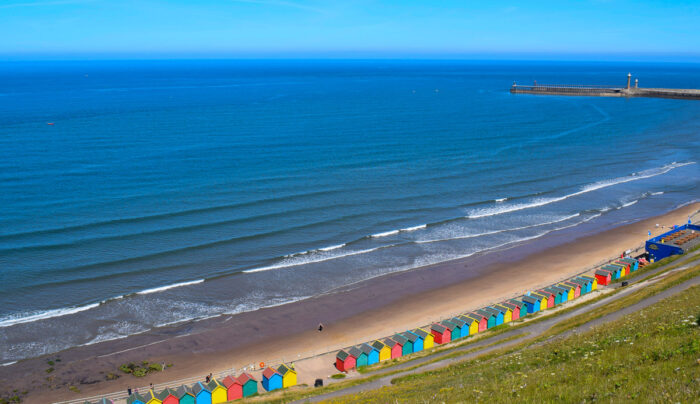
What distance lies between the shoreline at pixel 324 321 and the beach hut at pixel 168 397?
434cm

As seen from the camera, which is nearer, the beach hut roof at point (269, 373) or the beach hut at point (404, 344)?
the beach hut roof at point (269, 373)

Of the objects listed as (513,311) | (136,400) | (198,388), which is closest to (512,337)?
(513,311)

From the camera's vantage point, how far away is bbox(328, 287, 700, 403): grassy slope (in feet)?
48.7

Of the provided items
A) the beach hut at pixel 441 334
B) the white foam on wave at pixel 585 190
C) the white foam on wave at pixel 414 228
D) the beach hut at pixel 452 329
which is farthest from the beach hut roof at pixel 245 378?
the white foam on wave at pixel 585 190

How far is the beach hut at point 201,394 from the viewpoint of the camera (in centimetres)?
2795

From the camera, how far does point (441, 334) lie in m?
34.0

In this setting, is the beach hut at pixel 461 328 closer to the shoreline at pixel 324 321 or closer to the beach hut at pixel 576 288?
the shoreline at pixel 324 321

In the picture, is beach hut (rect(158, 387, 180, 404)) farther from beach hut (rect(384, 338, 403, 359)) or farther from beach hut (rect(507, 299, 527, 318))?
beach hut (rect(507, 299, 527, 318))

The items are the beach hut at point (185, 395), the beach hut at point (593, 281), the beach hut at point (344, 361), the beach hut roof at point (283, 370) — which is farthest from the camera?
the beach hut at point (593, 281)

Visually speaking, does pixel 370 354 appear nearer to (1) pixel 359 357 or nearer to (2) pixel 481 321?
(1) pixel 359 357

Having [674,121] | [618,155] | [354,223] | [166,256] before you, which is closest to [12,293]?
[166,256]

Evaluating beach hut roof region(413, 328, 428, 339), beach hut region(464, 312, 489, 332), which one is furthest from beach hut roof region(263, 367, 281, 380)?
beach hut region(464, 312, 489, 332)

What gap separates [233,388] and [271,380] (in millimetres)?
2056

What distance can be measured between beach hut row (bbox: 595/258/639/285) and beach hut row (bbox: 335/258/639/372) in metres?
0.44
